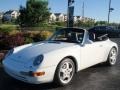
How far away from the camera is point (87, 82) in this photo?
20.5ft

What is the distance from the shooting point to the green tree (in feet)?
141

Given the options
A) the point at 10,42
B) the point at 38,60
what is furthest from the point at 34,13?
the point at 38,60

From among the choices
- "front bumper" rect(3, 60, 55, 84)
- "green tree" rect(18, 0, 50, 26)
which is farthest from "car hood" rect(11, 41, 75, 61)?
"green tree" rect(18, 0, 50, 26)

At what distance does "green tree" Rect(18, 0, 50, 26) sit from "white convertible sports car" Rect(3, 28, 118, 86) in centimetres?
3598

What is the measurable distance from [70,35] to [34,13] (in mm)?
36162

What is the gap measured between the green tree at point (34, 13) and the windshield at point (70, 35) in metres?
35.7

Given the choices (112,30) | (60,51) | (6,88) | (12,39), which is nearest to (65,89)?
(60,51)

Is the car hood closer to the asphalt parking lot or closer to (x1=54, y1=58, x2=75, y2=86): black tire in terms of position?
(x1=54, y1=58, x2=75, y2=86): black tire

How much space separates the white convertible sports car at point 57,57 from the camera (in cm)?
546

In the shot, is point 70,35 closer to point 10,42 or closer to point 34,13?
point 10,42

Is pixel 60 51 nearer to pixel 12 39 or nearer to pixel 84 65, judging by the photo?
→ pixel 84 65

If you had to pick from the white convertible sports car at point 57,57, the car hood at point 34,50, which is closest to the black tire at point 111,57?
the white convertible sports car at point 57,57

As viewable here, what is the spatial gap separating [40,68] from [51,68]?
0.27m

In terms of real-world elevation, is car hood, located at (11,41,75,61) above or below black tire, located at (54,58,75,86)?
above
